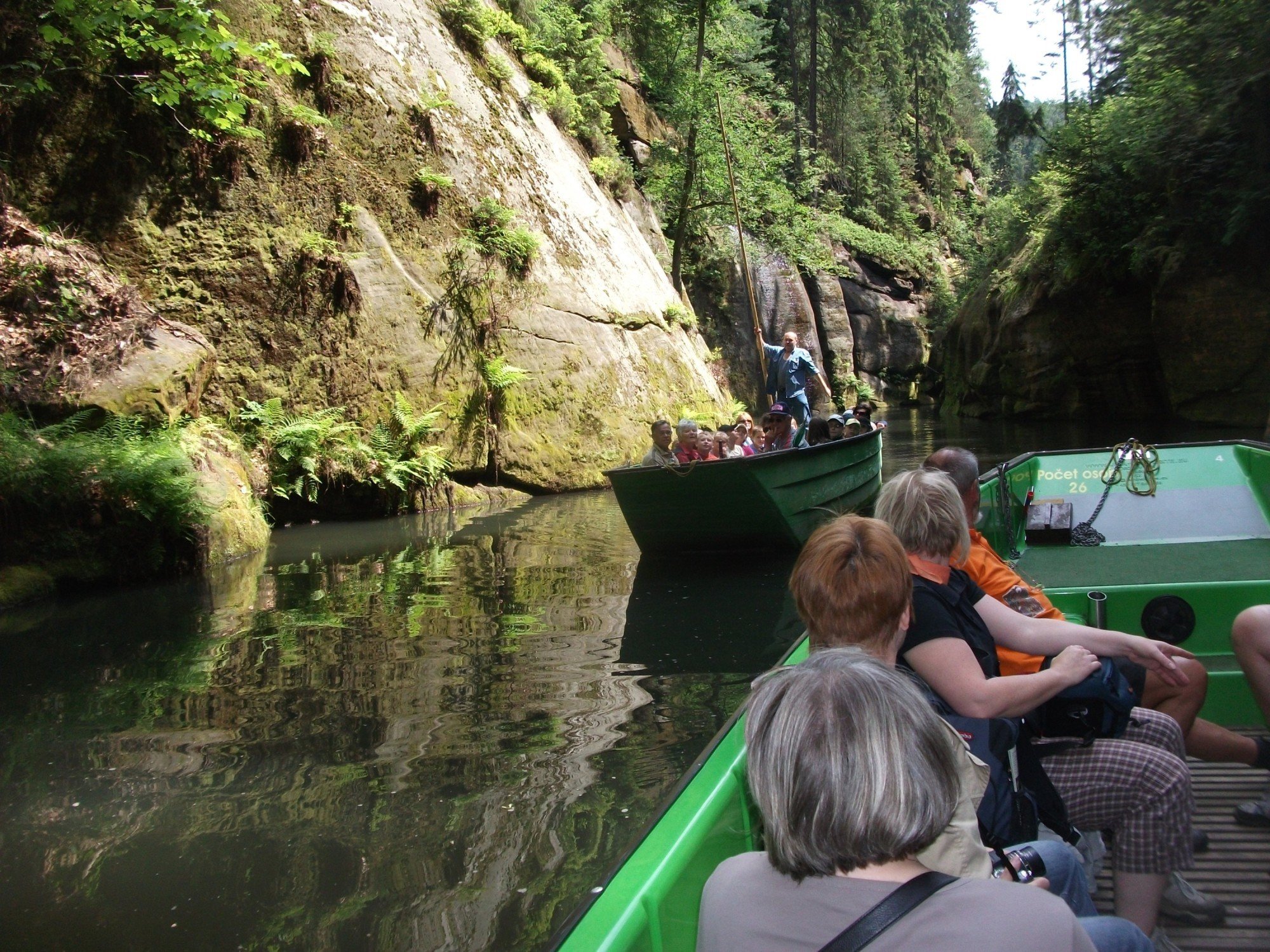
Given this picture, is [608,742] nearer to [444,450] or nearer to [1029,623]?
[1029,623]

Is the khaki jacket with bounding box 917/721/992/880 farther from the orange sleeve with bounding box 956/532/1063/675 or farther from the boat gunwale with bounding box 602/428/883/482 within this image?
the boat gunwale with bounding box 602/428/883/482

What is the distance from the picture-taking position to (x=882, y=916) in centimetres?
134

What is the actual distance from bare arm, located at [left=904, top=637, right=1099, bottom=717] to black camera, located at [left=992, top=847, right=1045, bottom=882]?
1.21 ft

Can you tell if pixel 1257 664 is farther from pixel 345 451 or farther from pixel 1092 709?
pixel 345 451

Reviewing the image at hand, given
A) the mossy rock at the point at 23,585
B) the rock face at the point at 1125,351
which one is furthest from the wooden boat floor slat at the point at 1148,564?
the rock face at the point at 1125,351

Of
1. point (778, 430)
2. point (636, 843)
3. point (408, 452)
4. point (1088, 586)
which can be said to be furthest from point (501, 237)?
point (636, 843)

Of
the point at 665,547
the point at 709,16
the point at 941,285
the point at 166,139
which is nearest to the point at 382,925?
the point at 665,547

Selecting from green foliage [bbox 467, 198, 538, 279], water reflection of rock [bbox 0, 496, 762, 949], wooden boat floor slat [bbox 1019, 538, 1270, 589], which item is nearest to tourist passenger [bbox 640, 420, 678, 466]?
water reflection of rock [bbox 0, 496, 762, 949]

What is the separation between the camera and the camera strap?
1.33 metres

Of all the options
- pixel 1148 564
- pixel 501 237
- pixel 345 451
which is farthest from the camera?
pixel 501 237

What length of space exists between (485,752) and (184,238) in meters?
10.5

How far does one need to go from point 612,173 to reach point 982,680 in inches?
756

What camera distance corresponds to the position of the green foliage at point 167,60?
34.8 ft

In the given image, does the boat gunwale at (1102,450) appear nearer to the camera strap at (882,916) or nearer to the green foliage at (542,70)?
the camera strap at (882,916)
